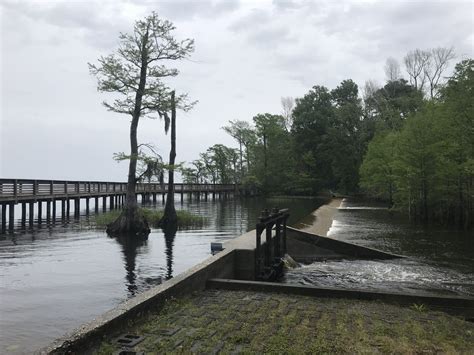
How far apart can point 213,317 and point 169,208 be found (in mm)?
21477

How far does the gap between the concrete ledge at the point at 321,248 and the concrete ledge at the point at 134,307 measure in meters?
6.04

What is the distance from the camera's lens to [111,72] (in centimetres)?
2433

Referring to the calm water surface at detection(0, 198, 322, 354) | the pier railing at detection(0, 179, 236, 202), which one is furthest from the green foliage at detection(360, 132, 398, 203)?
the calm water surface at detection(0, 198, 322, 354)

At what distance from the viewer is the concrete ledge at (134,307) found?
4.73 meters

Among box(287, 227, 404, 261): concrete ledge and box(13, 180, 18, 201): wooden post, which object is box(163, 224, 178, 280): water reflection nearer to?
box(287, 227, 404, 261): concrete ledge

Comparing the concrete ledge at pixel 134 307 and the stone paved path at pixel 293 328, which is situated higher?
the concrete ledge at pixel 134 307

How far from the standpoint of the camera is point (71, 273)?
514 inches

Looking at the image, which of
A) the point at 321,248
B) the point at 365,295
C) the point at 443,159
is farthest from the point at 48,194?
the point at 365,295

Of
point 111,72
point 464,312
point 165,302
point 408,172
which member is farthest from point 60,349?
point 408,172

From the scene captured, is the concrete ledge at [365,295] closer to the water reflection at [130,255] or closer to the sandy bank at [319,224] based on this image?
the water reflection at [130,255]

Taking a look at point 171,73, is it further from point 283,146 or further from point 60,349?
point 283,146

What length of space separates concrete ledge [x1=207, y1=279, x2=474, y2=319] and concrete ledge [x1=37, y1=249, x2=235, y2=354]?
0.55 meters

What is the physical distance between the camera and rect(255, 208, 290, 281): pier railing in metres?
10.8

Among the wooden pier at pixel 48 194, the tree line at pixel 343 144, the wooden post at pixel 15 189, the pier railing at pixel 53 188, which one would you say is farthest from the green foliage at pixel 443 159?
the wooden pier at pixel 48 194
